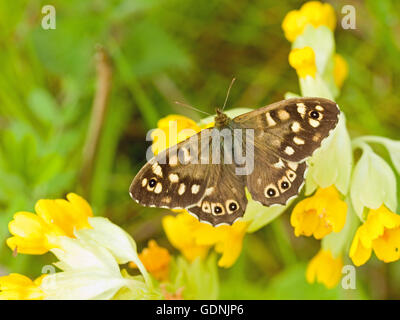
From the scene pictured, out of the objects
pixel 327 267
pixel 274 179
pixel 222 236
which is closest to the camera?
pixel 274 179

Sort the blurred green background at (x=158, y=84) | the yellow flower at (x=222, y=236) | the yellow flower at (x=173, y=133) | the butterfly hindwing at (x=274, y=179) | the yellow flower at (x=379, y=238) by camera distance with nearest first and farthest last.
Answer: the butterfly hindwing at (x=274, y=179) → the yellow flower at (x=379, y=238) → the yellow flower at (x=173, y=133) → the yellow flower at (x=222, y=236) → the blurred green background at (x=158, y=84)

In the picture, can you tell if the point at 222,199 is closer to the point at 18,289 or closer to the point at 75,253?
the point at 75,253

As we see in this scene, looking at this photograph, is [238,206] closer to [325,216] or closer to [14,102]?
[325,216]

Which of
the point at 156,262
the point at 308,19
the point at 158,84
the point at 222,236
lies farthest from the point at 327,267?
the point at 158,84

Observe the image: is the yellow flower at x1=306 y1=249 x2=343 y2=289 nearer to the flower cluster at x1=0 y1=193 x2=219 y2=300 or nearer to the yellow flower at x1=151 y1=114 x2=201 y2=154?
the flower cluster at x1=0 y1=193 x2=219 y2=300

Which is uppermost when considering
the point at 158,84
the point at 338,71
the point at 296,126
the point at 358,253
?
the point at 158,84

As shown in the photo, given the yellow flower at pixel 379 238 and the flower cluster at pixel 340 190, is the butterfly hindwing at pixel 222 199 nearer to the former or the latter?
the flower cluster at pixel 340 190

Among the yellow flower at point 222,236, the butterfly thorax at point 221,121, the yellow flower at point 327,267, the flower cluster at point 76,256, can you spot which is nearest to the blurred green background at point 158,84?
the yellow flower at point 327,267

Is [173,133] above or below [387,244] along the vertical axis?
above
